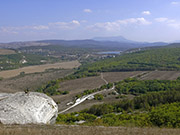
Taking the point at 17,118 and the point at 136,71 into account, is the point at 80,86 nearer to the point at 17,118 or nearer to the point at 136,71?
the point at 136,71

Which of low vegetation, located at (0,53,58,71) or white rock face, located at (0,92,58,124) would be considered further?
low vegetation, located at (0,53,58,71)

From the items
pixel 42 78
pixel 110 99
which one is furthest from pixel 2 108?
pixel 42 78

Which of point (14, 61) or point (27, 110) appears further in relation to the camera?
point (14, 61)

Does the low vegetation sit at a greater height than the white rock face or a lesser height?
lesser

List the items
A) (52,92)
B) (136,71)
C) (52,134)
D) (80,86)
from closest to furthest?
(52,134)
(52,92)
(80,86)
(136,71)

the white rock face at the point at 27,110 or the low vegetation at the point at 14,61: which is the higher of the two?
the white rock face at the point at 27,110

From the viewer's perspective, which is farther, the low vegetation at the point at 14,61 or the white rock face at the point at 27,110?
the low vegetation at the point at 14,61

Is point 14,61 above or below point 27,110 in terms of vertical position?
below

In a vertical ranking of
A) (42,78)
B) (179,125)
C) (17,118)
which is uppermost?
(17,118)
